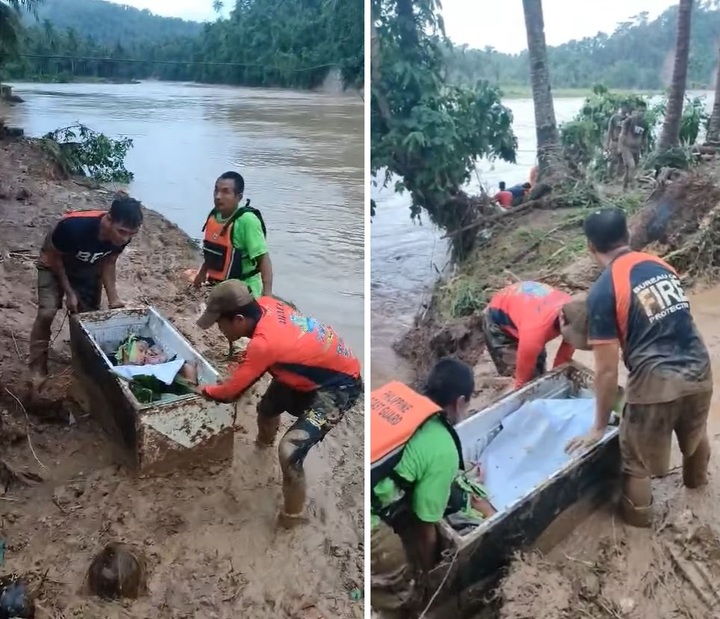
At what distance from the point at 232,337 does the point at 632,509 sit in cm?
97

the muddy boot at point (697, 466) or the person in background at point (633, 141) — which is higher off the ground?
the person in background at point (633, 141)

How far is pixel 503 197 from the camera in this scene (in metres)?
Result: 1.78

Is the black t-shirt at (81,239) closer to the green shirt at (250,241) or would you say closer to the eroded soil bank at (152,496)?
the eroded soil bank at (152,496)

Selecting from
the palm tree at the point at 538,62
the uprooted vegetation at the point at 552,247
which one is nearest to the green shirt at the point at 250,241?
the uprooted vegetation at the point at 552,247

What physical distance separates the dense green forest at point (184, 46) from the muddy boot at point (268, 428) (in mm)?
832

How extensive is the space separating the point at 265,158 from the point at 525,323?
77 centimetres

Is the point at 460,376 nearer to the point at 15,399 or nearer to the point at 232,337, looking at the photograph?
the point at 232,337

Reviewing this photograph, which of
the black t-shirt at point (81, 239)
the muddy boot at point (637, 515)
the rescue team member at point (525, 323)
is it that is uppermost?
the black t-shirt at point (81, 239)

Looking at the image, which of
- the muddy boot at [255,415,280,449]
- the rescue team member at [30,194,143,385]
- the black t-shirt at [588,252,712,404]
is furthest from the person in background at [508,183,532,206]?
the rescue team member at [30,194,143,385]

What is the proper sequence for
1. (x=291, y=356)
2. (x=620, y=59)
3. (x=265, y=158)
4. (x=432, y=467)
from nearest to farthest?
1. (x=432, y=467)
2. (x=620, y=59)
3. (x=291, y=356)
4. (x=265, y=158)

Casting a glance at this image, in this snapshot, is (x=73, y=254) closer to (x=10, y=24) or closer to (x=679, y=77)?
(x=10, y=24)

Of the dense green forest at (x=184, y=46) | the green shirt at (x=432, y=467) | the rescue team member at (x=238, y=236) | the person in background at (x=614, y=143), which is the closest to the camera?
the green shirt at (x=432, y=467)

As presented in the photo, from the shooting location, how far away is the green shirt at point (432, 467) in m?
1.61

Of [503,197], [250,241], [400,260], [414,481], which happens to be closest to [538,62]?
[503,197]
